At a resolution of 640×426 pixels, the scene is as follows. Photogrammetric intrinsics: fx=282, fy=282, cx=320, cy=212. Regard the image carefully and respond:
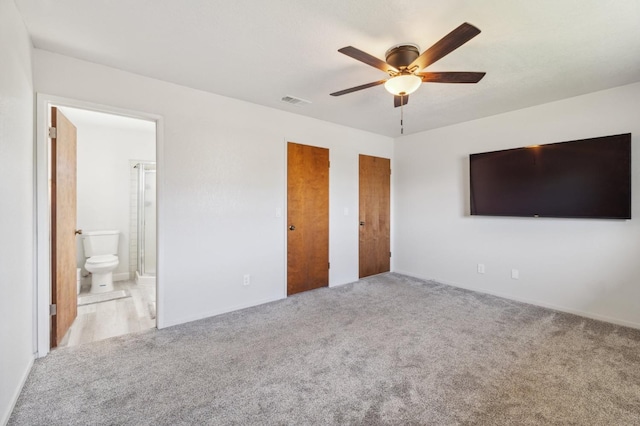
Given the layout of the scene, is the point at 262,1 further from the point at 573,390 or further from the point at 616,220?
the point at 616,220

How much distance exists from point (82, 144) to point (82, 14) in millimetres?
3297

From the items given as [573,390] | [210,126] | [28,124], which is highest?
[210,126]

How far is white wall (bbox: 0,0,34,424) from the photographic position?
158cm

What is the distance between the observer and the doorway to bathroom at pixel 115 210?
3.89m

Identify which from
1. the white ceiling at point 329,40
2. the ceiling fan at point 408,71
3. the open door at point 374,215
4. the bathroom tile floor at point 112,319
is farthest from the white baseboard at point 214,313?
the ceiling fan at point 408,71

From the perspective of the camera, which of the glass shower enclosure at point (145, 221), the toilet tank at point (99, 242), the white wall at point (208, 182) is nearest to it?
the white wall at point (208, 182)

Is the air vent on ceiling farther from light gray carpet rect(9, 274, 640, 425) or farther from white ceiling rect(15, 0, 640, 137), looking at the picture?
light gray carpet rect(9, 274, 640, 425)

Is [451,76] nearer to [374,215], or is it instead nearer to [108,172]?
[374,215]

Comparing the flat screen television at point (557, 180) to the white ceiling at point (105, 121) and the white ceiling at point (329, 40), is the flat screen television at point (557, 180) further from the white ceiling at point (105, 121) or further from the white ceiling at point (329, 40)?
the white ceiling at point (105, 121)

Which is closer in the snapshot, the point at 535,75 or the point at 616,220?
the point at 535,75

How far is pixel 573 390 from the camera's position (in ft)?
6.08

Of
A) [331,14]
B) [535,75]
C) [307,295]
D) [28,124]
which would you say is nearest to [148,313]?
[307,295]

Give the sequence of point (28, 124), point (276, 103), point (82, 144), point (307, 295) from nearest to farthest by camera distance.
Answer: point (28, 124), point (276, 103), point (307, 295), point (82, 144)

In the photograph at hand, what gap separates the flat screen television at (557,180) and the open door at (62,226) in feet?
15.2
